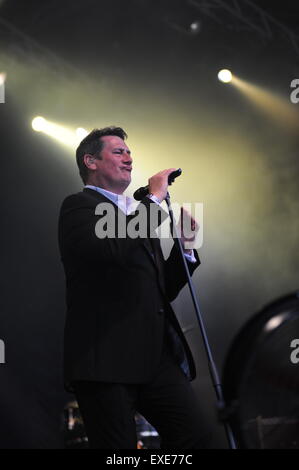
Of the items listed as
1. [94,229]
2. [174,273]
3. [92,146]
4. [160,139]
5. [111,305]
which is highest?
[160,139]

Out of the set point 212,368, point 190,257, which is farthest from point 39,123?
point 212,368

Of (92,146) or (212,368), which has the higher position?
(92,146)

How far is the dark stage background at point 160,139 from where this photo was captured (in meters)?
5.16

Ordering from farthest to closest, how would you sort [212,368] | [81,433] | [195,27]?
[195,27], [81,433], [212,368]

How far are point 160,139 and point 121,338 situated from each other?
4.13 meters

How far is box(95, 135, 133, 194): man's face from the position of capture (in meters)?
2.24

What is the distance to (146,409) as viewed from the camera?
1.86 meters

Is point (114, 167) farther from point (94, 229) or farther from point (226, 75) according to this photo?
point (226, 75)

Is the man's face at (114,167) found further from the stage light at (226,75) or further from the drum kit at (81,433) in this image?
the stage light at (226,75)

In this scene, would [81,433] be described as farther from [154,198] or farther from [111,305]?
[154,198]

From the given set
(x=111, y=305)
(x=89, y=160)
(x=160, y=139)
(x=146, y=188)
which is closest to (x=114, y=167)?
(x=89, y=160)

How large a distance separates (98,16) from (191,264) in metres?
4.00

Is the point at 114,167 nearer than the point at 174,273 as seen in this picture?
No

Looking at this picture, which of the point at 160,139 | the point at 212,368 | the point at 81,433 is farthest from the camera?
the point at 160,139
